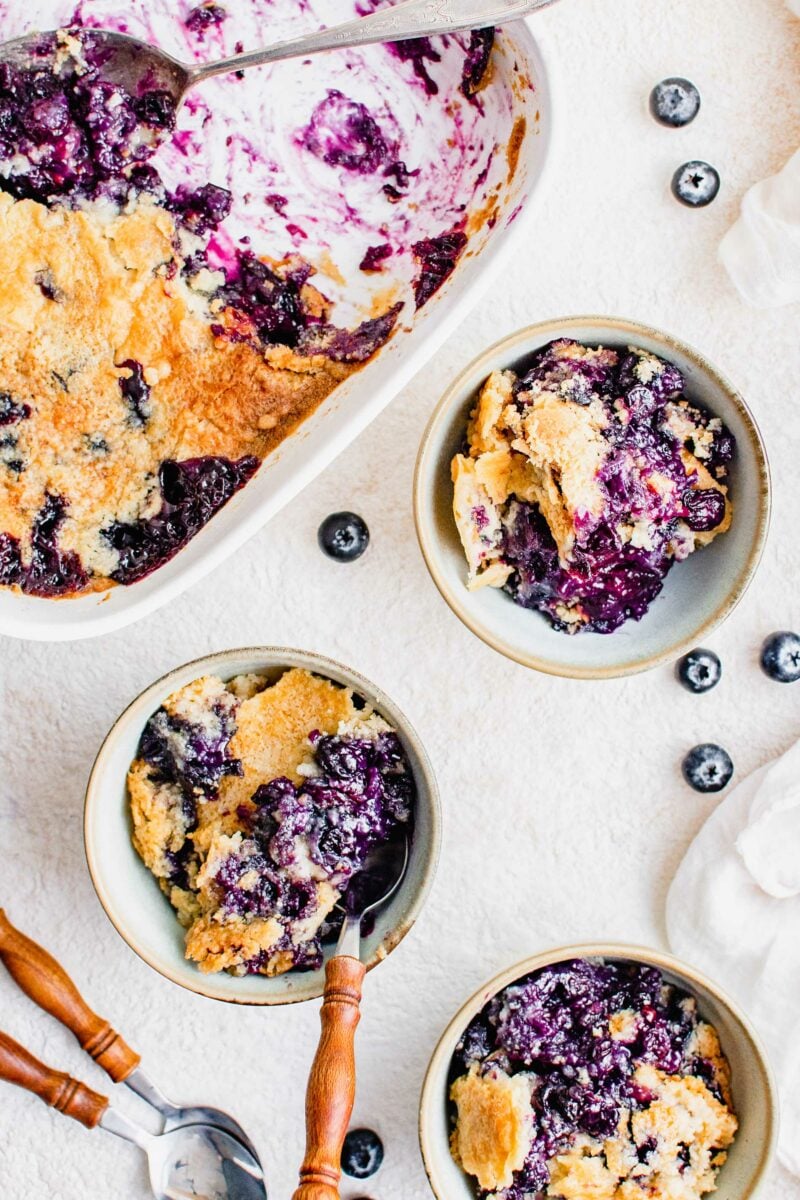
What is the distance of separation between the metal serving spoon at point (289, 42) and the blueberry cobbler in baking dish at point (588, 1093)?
1.34 metres

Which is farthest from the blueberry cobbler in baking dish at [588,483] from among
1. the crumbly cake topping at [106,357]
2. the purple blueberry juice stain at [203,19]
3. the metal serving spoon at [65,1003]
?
the metal serving spoon at [65,1003]

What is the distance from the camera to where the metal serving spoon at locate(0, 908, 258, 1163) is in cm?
182

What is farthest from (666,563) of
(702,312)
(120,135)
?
(120,135)

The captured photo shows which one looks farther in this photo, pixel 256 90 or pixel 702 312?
pixel 702 312

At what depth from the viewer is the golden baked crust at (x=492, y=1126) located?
5.53ft

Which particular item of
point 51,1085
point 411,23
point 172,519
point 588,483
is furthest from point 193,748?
point 411,23

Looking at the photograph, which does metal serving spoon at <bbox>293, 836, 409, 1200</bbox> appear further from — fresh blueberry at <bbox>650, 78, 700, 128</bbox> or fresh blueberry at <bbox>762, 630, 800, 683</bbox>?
fresh blueberry at <bbox>650, 78, 700, 128</bbox>

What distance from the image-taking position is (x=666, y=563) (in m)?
1.76

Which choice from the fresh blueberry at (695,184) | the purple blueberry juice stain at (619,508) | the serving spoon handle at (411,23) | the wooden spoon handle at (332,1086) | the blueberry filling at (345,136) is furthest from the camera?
the fresh blueberry at (695,184)

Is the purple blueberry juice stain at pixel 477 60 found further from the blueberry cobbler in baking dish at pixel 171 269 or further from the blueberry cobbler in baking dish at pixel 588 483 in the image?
the blueberry cobbler in baking dish at pixel 588 483

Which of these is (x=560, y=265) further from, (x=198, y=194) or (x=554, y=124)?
(x=198, y=194)

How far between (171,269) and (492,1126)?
1.32m

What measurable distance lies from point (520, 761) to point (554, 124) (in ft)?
3.16

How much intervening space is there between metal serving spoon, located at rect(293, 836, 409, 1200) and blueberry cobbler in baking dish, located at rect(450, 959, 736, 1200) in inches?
9.9
